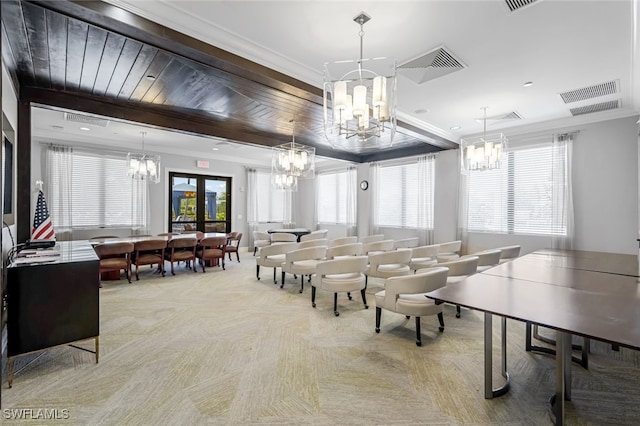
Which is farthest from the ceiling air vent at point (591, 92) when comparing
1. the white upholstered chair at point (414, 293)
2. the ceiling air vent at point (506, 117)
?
Answer: the white upholstered chair at point (414, 293)

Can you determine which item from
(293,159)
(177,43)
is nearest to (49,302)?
(177,43)

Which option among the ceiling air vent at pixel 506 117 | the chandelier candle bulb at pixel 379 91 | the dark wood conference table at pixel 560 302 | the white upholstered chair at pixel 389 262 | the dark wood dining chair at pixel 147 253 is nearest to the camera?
the dark wood conference table at pixel 560 302

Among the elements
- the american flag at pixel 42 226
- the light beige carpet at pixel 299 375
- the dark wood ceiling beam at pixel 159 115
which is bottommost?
the light beige carpet at pixel 299 375

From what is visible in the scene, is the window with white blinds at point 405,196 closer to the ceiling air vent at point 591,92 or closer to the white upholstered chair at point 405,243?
the white upholstered chair at point 405,243

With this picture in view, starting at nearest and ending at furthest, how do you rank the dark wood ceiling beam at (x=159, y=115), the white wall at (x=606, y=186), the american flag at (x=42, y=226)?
the american flag at (x=42, y=226) < the dark wood ceiling beam at (x=159, y=115) < the white wall at (x=606, y=186)

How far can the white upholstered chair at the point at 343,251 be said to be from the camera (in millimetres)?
5250

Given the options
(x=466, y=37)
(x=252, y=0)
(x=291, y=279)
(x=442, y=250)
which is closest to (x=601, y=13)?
(x=466, y=37)

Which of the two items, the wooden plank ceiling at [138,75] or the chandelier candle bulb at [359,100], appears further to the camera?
the chandelier candle bulb at [359,100]

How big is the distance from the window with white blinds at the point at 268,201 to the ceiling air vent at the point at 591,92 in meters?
7.82

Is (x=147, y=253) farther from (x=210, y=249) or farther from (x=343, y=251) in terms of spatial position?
(x=343, y=251)

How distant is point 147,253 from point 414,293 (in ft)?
18.0

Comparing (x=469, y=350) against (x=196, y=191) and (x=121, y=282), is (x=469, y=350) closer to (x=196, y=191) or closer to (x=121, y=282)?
(x=121, y=282)

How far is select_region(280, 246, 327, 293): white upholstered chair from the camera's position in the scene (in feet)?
16.0

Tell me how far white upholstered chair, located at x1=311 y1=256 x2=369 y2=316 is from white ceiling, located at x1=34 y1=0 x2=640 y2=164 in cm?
233
